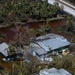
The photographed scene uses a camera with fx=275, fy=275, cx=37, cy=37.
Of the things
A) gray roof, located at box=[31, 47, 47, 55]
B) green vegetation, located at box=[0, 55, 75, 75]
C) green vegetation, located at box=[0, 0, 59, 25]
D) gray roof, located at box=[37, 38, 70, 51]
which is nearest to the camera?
green vegetation, located at box=[0, 55, 75, 75]

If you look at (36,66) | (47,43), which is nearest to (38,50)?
(47,43)

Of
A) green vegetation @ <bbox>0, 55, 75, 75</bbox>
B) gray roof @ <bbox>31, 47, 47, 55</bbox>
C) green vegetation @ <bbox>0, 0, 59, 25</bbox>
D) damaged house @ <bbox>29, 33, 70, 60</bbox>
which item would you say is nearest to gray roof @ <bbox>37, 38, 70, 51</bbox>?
damaged house @ <bbox>29, 33, 70, 60</bbox>

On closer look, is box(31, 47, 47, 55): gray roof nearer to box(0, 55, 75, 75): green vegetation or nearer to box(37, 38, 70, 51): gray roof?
box(37, 38, 70, 51): gray roof

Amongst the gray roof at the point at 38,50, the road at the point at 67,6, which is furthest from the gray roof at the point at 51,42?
the road at the point at 67,6

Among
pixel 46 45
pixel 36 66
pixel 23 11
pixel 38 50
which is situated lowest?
pixel 36 66

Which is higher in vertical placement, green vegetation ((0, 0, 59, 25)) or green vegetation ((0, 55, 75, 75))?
green vegetation ((0, 0, 59, 25))

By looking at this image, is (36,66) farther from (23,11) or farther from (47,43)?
(23,11)

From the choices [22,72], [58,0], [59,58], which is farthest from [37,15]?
[22,72]

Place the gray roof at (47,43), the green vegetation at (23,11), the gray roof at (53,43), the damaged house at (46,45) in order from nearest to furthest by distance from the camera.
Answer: the damaged house at (46,45) < the gray roof at (47,43) < the gray roof at (53,43) < the green vegetation at (23,11)

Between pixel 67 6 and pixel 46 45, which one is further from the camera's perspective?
pixel 67 6

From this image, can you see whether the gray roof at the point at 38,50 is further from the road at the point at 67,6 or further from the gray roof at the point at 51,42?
the road at the point at 67,6
